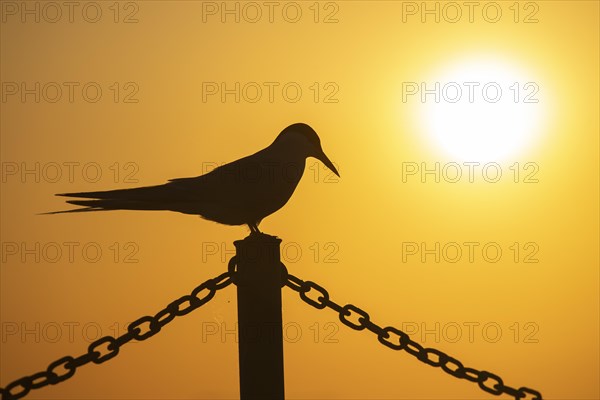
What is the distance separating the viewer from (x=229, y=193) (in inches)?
80.3

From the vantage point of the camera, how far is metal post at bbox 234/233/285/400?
1.75 m

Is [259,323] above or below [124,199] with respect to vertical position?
below

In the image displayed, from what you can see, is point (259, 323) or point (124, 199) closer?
point (259, 323)

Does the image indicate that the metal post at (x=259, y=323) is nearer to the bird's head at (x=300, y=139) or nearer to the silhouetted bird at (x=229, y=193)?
the silhouetted bird at (x=229, y=193)

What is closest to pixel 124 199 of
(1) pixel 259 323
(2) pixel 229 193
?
(2) pixel 229 193

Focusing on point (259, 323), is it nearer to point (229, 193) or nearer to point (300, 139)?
point (229, 193)

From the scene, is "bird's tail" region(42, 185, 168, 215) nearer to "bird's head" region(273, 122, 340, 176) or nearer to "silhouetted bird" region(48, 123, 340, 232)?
"silhouetted bird" region(48, 123, 340, 232)

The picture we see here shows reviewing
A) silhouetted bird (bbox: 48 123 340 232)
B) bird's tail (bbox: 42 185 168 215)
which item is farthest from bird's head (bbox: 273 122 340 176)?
bird's tail (bbox: 42 185 168 215)

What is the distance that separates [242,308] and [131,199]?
52 cm

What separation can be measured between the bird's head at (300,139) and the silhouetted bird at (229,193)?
0.02 metres

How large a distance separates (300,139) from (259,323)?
0.69 metres

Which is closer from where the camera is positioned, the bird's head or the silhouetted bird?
the silhouetted bird

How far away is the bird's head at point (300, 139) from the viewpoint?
84.6 inches

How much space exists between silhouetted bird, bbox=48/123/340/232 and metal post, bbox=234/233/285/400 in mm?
277
